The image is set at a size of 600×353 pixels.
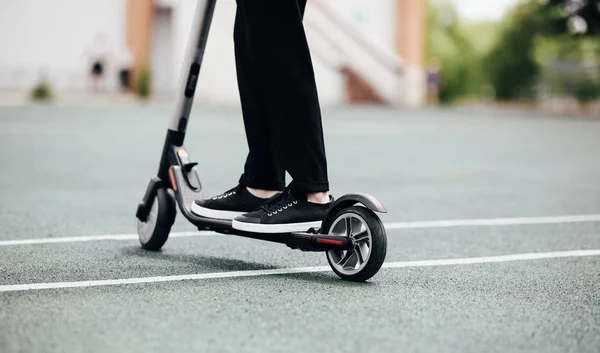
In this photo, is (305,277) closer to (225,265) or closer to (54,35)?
(225,265)

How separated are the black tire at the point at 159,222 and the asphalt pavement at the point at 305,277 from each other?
6cm

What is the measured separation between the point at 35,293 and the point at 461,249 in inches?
79.7

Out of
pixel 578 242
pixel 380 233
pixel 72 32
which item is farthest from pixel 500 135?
pixel 72 32

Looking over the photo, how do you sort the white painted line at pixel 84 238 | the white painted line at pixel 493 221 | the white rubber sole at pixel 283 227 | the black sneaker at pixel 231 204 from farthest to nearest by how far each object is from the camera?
the white painted line at pixel 493 221, the white painted line at pixel 84 238, the black sneaker at pixel 231 204, the white rubber sole at pixel 283 227

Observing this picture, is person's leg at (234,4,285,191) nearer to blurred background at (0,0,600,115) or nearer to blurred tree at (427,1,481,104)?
blurred background at (0,0,600,115)

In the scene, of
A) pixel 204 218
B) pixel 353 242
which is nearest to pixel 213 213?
pixel 204 218

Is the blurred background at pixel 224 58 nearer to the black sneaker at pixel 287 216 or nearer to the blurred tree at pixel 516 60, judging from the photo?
the blurred tree at pixel 516 60

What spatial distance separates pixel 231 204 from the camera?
389 centimetres

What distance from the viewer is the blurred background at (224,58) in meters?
34.5

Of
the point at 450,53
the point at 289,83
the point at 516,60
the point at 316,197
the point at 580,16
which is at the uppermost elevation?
the point at 580,16

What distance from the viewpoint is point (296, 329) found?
9.02ft

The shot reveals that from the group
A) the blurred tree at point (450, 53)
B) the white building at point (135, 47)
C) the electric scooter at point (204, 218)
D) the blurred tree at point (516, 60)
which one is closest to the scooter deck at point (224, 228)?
the electric scooter at point (204, 218)

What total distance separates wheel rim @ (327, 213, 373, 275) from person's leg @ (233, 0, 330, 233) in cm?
13

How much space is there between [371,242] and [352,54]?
3408 cm
